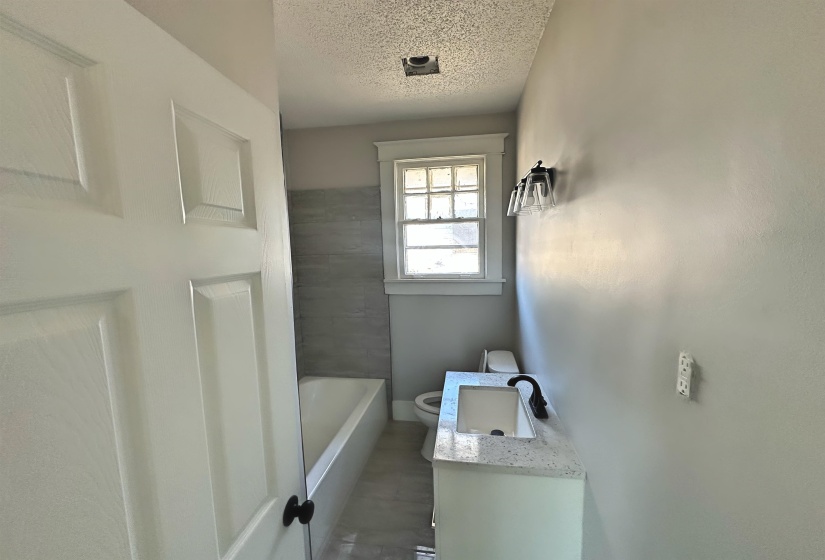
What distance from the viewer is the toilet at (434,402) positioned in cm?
235

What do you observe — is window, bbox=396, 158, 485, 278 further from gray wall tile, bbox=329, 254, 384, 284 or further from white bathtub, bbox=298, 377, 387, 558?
white bathtub, bbox=298, 377, 387, 558

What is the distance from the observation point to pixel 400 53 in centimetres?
183

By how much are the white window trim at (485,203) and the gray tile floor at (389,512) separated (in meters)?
1.31

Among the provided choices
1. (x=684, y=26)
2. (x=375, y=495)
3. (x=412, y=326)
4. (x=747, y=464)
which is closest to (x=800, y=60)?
(x=684, y=26)

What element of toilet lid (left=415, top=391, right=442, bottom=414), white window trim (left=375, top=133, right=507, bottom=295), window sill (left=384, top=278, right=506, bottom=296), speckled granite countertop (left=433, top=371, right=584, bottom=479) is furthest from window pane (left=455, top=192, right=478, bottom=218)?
speckled granite countertop (left=433, top=371, right=584, bottom=479)

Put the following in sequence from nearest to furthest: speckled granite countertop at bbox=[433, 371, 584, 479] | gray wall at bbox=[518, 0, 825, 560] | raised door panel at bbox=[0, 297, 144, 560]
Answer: raised door panel at bbox=[0, 297, 144, 560] → gray wall at bbox=[518, 0, 825, 560] → speckled granite countertop at bbox=[433, 371, 584, 479]

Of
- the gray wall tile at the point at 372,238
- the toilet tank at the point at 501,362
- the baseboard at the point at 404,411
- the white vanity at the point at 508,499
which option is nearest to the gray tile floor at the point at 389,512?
the baseboard at the point at 404,411

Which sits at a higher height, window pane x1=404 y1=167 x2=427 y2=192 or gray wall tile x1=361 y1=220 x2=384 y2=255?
window pane x1=404 y1=167 x2=427 y2=192

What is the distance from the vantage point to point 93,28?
1.35 ft

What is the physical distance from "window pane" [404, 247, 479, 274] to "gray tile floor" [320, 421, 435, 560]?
Result: 1445 millimetres

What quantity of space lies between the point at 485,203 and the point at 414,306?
3.51 feet

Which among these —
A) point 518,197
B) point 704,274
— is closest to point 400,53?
point 518,197

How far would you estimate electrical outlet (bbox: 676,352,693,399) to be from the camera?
2.10ft

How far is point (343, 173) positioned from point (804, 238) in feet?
9.40
